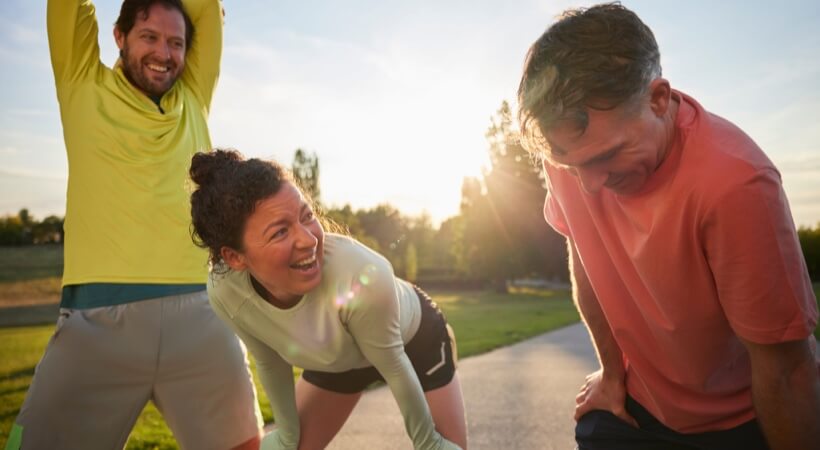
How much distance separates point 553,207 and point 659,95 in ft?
2.64

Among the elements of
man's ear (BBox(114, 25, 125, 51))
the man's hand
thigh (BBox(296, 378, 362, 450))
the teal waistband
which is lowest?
thigh (BBox(296, 378, 362, 450))

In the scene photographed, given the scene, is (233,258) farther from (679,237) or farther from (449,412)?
(679,237)

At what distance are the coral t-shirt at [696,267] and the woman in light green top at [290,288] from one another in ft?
2.70

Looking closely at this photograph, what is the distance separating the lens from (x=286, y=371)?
282 cm

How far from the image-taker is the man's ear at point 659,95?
186cm

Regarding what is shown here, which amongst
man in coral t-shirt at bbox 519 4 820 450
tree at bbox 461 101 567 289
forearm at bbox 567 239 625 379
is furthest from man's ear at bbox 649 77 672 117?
tree at bbox 461 101 567 289

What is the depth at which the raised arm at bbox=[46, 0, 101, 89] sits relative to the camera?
295cm

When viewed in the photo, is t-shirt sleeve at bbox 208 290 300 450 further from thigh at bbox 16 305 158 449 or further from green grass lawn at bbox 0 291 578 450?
green grass lawn at bbox 0 291 578 450

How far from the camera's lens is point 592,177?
1951 mm

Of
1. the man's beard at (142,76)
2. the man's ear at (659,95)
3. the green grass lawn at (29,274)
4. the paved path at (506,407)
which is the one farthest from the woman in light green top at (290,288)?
the green grass lawn at (29,274)

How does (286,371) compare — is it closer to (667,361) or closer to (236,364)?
(236,364)

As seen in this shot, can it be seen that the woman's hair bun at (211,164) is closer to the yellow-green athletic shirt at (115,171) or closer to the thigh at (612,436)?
the yellow-green athletic shirt at (115,171)

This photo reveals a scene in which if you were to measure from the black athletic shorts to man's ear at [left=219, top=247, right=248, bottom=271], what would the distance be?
2.81 feet

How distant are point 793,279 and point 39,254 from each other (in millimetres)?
34133
